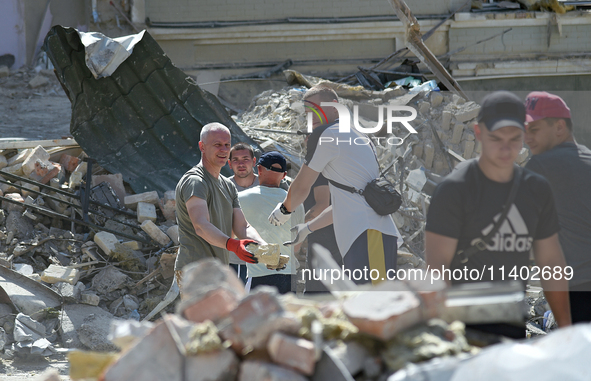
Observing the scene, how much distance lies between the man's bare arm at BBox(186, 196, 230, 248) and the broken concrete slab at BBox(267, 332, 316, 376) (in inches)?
70.2

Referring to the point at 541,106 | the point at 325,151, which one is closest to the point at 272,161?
the point at 325,151

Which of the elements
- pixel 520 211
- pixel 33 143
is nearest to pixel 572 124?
pixel 520 211

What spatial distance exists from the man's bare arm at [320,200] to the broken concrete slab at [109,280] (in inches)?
134

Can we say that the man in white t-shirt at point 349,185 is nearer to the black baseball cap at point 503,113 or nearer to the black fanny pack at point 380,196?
the black fanny pack at point 380,196

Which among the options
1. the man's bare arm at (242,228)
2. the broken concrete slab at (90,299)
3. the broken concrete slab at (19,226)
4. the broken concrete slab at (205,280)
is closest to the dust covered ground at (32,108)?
the broken concrete slab at (19,226)

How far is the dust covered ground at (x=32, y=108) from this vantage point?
980cm

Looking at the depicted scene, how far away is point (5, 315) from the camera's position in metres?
5.34

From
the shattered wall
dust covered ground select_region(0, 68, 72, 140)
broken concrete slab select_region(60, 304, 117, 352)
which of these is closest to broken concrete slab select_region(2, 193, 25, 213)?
broken concrete slab select_region(60, 304, 117, 352)

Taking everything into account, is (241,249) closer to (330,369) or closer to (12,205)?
(330,369)

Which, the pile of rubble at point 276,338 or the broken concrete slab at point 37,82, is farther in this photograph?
the broken concrete slab at point 37,82

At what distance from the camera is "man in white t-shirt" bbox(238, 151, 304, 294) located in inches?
162

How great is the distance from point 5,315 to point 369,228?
401cm

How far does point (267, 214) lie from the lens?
4262 millimetres

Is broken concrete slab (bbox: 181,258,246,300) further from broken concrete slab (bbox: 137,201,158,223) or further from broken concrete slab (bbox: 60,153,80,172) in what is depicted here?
broken concrete slab (bbox: 60,153,80,172)
